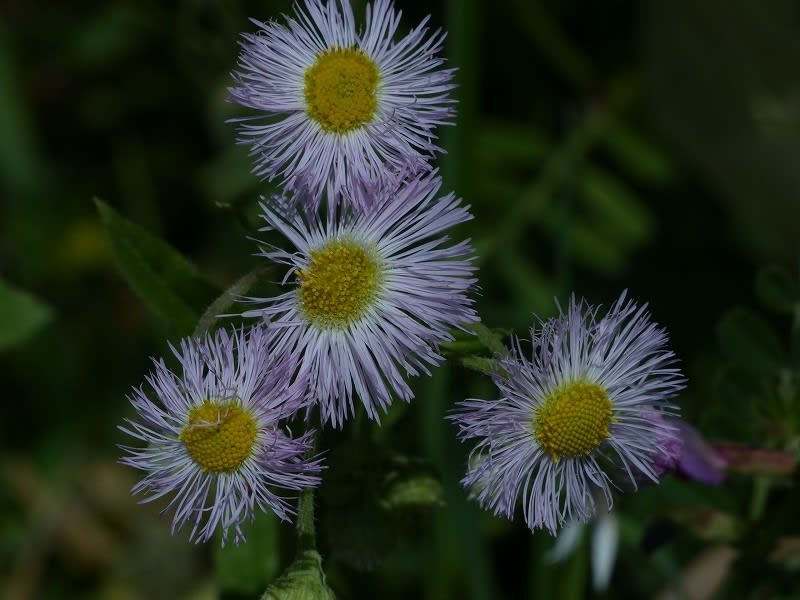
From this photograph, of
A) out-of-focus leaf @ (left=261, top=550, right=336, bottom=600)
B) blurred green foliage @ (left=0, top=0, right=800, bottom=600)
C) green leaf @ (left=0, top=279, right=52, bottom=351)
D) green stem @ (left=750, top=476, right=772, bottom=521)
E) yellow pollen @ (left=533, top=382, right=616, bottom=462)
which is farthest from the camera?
blurred green foliage @ (left=0, top=0, right=800, bottom=600)

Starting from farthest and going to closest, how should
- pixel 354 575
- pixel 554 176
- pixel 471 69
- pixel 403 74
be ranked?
pixel 554 176, pixel 471 69, pixel 354 575, pixel 403 74

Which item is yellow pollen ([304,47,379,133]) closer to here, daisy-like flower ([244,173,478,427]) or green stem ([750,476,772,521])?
daisy-like flower ([244,173,478,427])

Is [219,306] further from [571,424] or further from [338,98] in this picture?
[571,424]

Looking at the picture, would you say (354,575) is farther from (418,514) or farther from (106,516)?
(106,516)

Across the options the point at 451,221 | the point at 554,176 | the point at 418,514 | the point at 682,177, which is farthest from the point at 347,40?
the point at 682,177

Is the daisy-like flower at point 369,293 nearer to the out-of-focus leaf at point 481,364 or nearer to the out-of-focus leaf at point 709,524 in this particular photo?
the out-of-focus leaf at point 481,364

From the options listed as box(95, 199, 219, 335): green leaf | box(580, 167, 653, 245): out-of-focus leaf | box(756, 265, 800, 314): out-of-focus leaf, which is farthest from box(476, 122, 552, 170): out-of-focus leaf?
box(95, 199, 219, 335): green leaf

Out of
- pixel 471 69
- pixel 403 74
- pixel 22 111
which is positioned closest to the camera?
pixel 403 74
